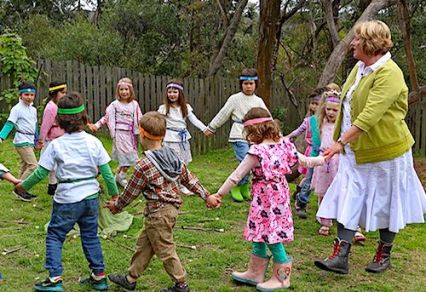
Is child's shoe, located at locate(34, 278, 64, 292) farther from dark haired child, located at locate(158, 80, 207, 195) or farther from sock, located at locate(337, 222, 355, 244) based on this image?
dark haired child, located at locate(158, 80, 207, 195)

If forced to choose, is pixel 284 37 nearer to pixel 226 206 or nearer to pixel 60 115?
pixel 226 206

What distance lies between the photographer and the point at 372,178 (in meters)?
4.64

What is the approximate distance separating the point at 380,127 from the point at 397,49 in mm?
13008

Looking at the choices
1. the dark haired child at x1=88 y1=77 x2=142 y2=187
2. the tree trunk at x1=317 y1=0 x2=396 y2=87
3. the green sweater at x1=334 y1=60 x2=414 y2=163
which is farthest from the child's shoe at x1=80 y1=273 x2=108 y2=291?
the tree trunk at x1=317 y1=0 x2=396 y2=87

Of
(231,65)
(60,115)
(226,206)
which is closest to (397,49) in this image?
(231,65)

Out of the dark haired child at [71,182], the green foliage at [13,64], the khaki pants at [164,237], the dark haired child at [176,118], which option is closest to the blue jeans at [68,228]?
the dark haired child at [71,182]

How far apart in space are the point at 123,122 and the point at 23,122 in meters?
1.25

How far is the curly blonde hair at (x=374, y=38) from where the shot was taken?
4426 millimetres

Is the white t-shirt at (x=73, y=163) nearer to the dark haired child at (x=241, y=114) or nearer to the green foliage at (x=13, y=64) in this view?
the dark haired child at (x=241, y=114)

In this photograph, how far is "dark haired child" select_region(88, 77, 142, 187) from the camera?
761 cm

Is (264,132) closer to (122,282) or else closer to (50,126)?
(122,282)

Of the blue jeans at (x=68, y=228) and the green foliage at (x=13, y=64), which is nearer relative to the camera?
the blue jeans at (x=68, y=228)

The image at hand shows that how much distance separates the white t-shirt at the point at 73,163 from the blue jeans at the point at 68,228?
66mm

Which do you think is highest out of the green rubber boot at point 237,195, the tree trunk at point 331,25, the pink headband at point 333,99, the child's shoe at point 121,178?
the tree trunk at point 331,25
